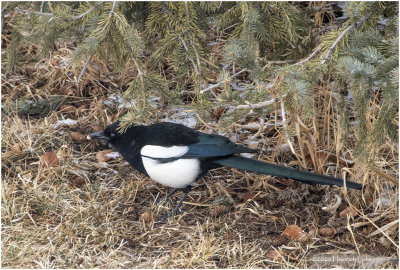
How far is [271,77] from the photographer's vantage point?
10.1 feet

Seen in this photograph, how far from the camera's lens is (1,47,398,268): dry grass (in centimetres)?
291

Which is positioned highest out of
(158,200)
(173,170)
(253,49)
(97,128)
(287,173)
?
(253,49)

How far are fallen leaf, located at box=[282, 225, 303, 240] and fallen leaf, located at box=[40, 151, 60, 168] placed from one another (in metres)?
1.54

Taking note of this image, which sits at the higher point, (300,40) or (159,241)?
(300,40)

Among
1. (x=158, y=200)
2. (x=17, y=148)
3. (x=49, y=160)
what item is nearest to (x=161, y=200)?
(x=158, y=200)

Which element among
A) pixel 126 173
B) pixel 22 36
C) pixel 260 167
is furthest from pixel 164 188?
pixel 22 36

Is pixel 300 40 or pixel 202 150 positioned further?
pixel 300 40

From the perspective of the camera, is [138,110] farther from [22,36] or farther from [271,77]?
[22,36]

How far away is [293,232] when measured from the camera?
305 centimetres

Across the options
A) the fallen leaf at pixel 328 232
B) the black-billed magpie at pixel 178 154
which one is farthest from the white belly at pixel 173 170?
the fallen leaf at pixel 328 232

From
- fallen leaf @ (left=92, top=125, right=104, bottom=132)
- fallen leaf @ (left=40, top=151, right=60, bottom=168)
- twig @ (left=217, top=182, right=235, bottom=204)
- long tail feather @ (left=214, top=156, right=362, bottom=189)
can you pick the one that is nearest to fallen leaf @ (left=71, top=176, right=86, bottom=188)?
fallen leaf @ (left=40, top=151, right=60, bottom=168)

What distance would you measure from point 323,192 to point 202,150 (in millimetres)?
772

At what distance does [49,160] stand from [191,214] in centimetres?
100

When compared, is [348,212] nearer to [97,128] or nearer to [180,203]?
[180,203]
